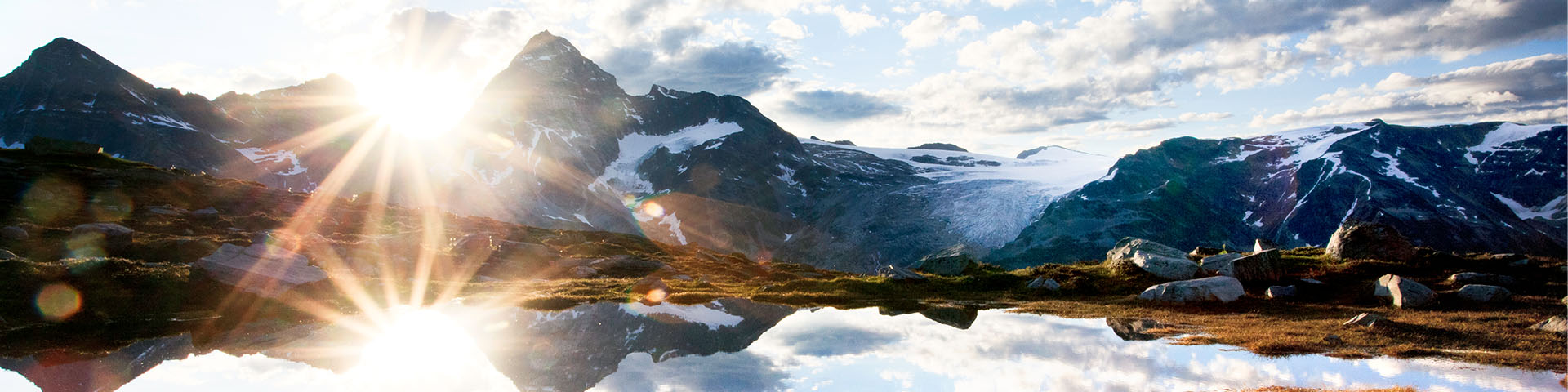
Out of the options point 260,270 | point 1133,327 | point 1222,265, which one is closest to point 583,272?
point 260,270

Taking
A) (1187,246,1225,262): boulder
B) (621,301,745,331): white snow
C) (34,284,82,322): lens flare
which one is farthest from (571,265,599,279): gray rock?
(1187,246,1225,262): boulder

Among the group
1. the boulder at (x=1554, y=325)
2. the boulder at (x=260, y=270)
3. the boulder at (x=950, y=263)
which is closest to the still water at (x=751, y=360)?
the boulder at (x=1554, y=325)

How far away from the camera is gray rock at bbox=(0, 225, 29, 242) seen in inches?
1369

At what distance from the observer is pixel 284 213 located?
6166 centimetres

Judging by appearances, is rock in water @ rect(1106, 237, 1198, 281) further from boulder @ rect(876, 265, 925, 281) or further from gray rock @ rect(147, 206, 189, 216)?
gray rock @ rect(147, 206, 189, 216)

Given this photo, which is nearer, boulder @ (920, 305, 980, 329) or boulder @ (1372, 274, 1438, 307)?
boulder @ (1372, 274, 1438, 307)

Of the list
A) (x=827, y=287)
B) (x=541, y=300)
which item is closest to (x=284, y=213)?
(x=541, y=300)

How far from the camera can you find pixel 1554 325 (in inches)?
636

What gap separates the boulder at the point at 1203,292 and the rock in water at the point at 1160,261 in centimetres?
479

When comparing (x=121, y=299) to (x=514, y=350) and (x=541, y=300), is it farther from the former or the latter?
(x=514, y=350)

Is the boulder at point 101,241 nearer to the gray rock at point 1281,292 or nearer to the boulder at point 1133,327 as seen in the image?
the boulder at point 1133,327

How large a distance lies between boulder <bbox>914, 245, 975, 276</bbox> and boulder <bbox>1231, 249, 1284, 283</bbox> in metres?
13.8

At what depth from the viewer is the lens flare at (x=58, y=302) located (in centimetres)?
2186

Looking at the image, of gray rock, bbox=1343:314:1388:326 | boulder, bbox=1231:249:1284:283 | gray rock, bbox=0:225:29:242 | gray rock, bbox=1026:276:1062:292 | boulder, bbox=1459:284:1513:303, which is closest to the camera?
gray rock, bbox=1343:314:1388:326
